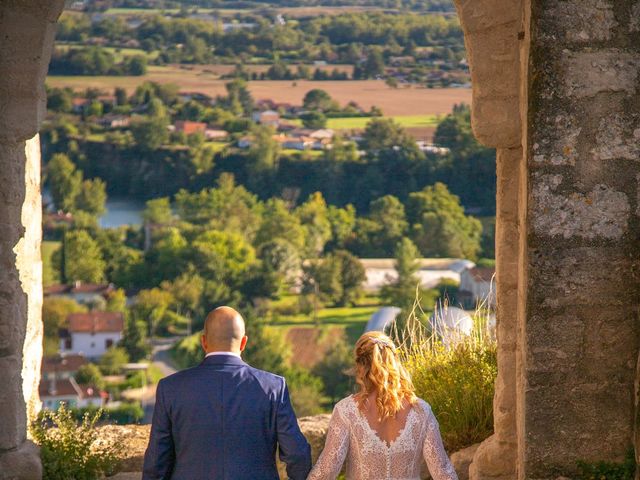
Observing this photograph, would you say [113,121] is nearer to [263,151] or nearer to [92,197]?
[92,197]

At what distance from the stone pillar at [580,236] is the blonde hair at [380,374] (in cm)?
54

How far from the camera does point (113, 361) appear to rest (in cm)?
4209

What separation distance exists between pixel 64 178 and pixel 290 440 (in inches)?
1953

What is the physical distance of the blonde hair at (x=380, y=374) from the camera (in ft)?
9.34

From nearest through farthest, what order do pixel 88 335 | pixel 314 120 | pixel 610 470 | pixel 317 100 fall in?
pixel 610 470 < pixel 88 335 < pixel 314 120 < pixel 317 100

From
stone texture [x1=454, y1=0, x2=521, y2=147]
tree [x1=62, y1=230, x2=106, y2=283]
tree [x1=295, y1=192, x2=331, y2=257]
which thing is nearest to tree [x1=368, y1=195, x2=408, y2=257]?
tree [x1=295, y1=192, x2=331, y2=257]

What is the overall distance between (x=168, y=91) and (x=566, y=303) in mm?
51967

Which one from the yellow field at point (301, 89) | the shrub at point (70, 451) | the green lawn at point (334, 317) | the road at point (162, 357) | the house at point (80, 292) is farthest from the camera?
the yellow field at point (301, 89)

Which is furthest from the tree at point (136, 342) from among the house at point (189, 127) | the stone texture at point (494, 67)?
the stone texture at point (494, 67)

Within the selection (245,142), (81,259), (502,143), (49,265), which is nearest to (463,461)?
(502,143)

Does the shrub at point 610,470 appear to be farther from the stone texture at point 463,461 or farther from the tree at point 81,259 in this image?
the tree at point 81,259

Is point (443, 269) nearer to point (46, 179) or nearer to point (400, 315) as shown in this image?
point (400, 315)

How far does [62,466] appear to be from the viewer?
13.7 feet

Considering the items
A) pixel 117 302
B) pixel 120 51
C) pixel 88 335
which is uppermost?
pixel 120 51
